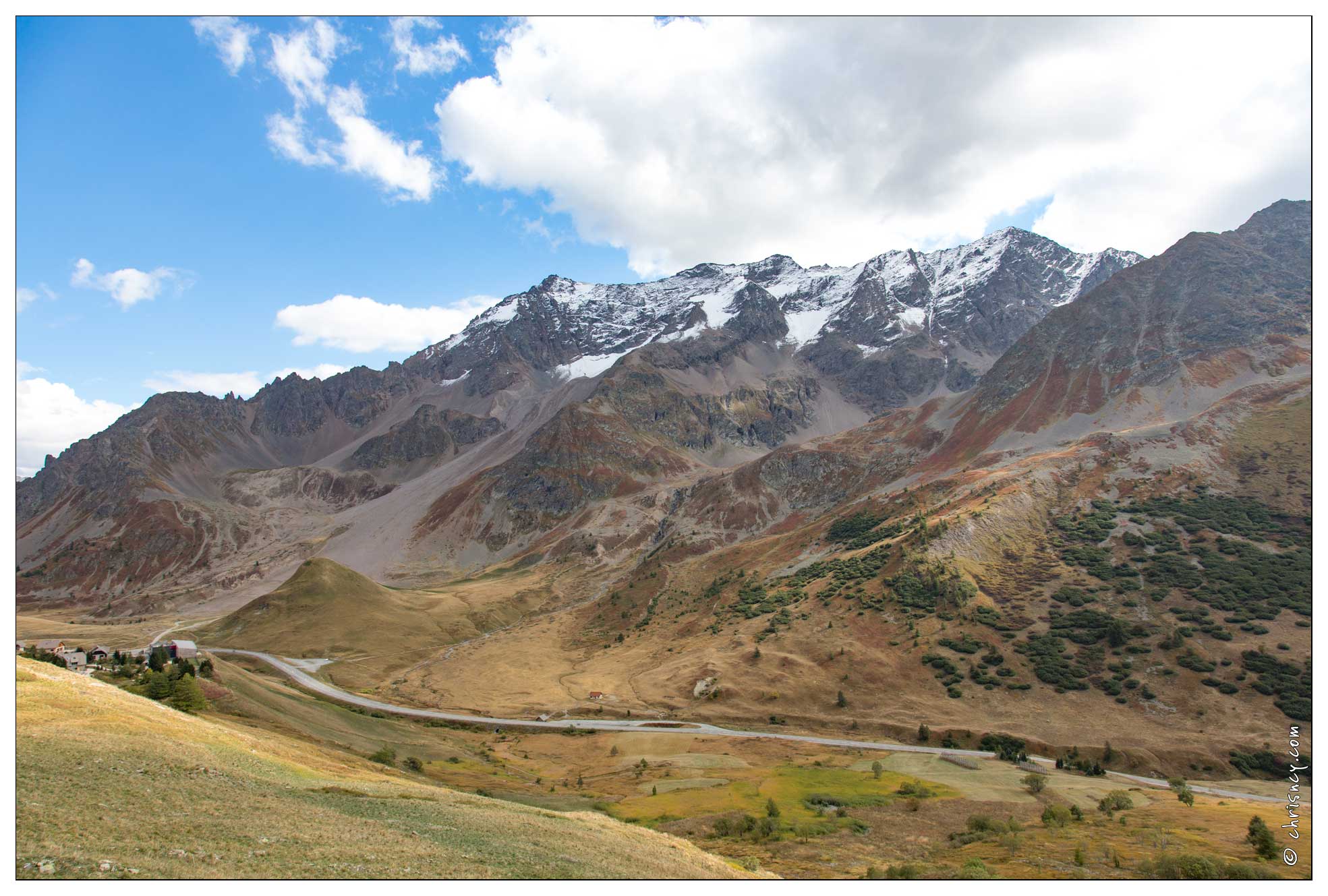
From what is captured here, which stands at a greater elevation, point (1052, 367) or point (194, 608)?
point (1052, 367)

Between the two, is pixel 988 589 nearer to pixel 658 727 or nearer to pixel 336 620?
pixel 658 727

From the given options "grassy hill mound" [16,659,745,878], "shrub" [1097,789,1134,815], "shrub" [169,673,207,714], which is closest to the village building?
"shrub" [169,673,207,714]

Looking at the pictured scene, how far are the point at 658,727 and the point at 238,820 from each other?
52705 millimetres

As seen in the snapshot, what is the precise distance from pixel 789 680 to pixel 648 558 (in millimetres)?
80467

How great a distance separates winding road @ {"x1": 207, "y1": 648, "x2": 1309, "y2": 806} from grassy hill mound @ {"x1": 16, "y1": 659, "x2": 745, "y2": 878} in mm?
36434

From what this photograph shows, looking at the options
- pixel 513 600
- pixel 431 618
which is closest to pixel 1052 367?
pixel 513 600

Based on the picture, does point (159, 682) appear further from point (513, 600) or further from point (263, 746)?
point (513, 600)

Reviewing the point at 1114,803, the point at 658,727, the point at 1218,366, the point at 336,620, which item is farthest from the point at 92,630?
the point at 1218,366

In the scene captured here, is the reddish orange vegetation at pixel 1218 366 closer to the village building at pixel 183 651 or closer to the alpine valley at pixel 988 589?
the alpine valley at pixel 988 589

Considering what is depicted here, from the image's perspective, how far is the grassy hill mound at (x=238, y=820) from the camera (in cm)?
1490

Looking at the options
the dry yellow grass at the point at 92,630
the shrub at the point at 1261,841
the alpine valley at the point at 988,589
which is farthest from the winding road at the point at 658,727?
the dry yellow grass at the point at 92,630

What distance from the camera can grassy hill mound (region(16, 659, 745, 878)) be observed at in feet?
48.9

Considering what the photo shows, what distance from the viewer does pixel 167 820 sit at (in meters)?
16.6

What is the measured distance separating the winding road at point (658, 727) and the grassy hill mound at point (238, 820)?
3643cm
